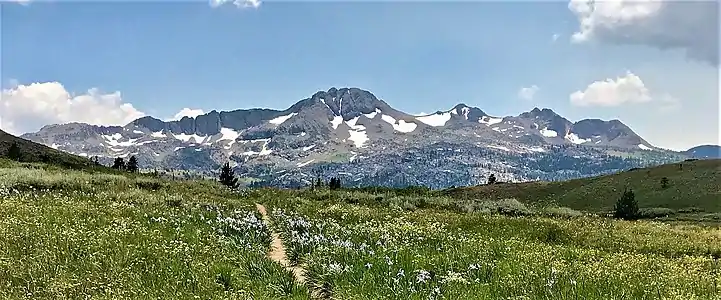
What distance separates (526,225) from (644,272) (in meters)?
13.5

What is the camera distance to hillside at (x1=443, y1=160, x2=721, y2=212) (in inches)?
3002

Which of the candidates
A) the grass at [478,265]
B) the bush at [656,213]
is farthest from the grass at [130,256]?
the bush at [656,213]

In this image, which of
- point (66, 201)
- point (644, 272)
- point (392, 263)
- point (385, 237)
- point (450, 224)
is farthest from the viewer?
point (450, 224)

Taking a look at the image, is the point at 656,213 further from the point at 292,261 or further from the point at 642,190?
the point at 292,261

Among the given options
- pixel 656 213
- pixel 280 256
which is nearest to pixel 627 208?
pixel 656 213

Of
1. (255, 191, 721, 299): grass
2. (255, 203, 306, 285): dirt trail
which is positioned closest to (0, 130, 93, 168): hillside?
(255, 203, 306, 285): dirt trail

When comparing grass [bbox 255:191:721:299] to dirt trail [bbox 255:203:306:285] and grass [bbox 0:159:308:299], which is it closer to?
dirt trail [bbox 255:203:306:285]

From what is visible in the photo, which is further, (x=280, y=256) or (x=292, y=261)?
(x=280, y=256)

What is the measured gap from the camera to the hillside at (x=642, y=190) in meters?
76.2

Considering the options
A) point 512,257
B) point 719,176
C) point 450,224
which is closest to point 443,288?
point 512,257

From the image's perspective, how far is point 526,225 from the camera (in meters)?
30.1

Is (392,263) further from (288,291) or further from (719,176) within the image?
(719,176)

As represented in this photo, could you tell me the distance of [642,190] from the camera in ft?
285

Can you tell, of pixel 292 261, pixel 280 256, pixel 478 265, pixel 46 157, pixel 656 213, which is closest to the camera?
pixel 478 265
